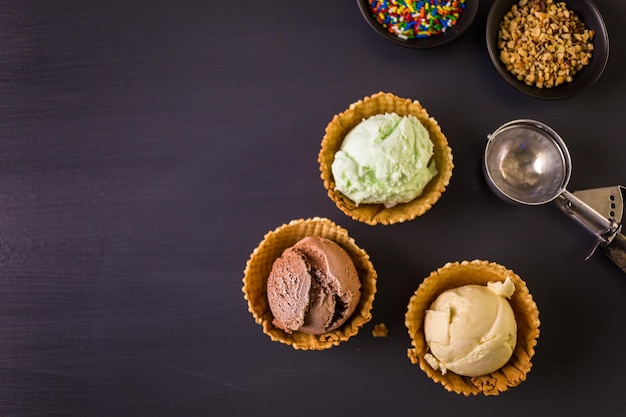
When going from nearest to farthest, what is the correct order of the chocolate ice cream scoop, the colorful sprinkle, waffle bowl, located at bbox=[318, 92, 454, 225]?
the chocolate ice cream scoop < waffle bowl, located at bbox=[318, 92, 454, 225] < the colorful sprinkle

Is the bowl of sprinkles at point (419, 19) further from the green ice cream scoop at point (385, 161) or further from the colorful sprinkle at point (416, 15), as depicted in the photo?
the green ice cream scoop at point (385, 161)

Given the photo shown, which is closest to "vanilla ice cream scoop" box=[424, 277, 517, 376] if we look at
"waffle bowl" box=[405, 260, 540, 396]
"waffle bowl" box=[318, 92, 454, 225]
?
"waffle bowl" box=[405, 260, 540, 396]

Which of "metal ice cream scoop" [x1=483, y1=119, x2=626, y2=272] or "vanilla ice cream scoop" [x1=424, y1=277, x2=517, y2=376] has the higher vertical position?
"metal ice cream scoop" [x1=483, y1=119, x2=626, y2=272]

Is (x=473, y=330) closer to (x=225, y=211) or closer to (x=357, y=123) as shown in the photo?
(x=357, y=123)

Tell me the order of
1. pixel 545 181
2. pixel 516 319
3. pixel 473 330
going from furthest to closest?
pixel 545 181
pixel 516 319
pixel 473 330

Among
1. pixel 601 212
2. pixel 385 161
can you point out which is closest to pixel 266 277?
pixel 385 161

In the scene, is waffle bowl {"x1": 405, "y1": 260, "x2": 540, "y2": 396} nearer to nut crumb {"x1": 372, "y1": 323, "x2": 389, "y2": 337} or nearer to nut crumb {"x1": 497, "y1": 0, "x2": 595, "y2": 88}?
nut crumb {"x1": 372, "y1": 323, "x2": 389, "y2": 337}
